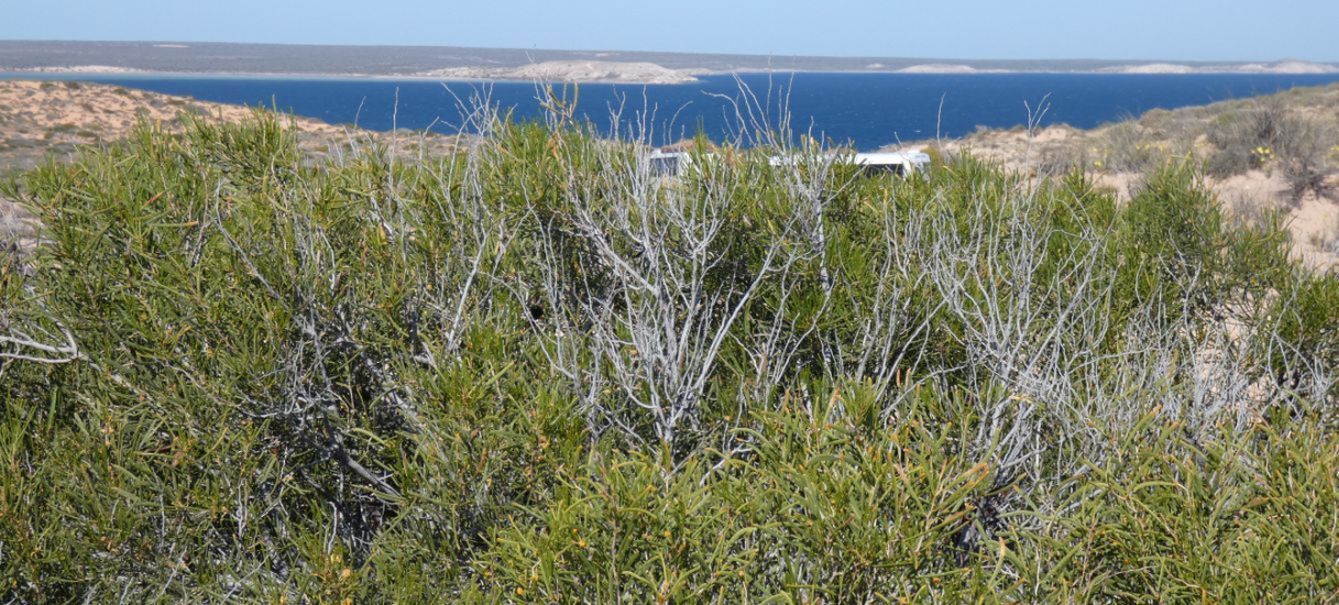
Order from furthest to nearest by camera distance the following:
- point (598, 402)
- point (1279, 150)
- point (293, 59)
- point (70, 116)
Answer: point (293, 59)
point (70, 116)
point (1279, 150)
point (598, 402)

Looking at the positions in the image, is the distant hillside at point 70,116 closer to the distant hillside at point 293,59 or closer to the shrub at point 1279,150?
the shrub at point 1279,150

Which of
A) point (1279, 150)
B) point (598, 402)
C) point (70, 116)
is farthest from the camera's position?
point (70, 116)

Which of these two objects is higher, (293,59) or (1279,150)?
(293,59)

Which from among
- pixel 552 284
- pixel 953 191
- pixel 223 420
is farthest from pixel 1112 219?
pixel 223 420

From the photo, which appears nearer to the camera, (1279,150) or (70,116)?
(1279,150)

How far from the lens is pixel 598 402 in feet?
11.8

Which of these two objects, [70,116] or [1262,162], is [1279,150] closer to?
[1262,162]

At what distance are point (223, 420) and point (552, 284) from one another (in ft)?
4.19

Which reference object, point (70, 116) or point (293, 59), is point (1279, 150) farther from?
point (293, 59)

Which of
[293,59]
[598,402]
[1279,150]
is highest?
[293,59]

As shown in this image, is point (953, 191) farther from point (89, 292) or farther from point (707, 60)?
point (707, 60)

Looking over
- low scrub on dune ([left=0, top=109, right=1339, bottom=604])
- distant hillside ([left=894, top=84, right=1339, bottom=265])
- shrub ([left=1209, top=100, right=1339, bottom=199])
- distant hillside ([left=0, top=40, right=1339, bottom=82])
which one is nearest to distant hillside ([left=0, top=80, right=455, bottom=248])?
distant hillside ([left=894, top=84, right=1339, bottom=265])

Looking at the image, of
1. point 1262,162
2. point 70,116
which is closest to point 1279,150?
point 1262,162

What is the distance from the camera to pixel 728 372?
423 centimetres
